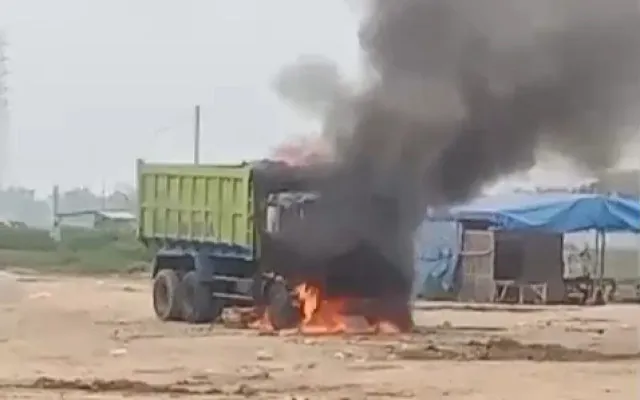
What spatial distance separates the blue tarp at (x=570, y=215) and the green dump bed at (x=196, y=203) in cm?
971

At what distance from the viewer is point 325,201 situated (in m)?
22.3

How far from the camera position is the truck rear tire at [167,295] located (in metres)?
24.8

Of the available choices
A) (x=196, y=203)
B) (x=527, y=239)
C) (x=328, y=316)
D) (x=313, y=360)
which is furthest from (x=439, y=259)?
(x=313, y=360)

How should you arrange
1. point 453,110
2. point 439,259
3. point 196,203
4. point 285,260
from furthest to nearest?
1. point 439,259
2. point 196,203
3. point 285,260
4. point 453,110

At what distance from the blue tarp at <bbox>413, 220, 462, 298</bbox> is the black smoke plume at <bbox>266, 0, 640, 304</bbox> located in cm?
1169

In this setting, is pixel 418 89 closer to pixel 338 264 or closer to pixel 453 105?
pixel 453 105

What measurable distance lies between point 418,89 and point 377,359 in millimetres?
4661

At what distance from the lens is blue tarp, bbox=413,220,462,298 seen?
34344 mm

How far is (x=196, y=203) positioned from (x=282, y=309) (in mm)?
2761

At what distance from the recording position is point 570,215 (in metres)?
34.2

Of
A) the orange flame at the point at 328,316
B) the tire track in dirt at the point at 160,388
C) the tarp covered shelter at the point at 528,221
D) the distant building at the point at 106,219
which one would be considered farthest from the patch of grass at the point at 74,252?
the tire track in dirt at the point at 160,388

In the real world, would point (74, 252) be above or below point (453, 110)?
below

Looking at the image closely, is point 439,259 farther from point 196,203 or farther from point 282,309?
point 282,309

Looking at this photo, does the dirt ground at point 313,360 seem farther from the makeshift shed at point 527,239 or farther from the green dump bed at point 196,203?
the makeshift shed at point 527,239
